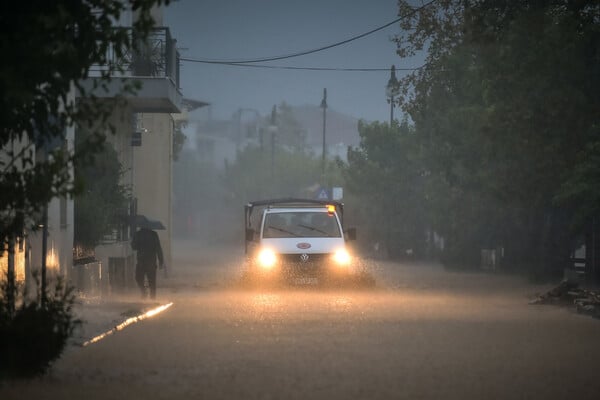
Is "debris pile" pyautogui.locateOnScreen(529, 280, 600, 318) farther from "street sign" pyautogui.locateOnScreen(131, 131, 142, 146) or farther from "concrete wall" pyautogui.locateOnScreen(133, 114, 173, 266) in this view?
"concrete wall" pyautogui.locateOnScreen(133, 114, 173, 266)

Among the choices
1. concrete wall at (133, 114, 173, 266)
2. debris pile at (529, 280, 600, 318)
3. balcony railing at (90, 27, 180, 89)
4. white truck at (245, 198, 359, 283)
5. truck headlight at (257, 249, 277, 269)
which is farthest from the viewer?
concrete wall at (133, 114, 173, 266)

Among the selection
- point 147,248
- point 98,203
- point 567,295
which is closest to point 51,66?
point 147,248

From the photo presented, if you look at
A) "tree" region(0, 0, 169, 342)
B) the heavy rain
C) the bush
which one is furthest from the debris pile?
"tree" region(0, 0, 169, 342)

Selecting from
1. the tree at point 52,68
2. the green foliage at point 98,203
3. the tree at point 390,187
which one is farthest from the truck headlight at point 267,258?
the tree at point 390,187

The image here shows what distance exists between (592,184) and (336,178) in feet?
199

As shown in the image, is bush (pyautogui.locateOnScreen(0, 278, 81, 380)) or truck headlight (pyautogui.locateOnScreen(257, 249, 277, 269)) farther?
truck headlight (pyautogui.locateOnScreen(257, 249, 277, 269))

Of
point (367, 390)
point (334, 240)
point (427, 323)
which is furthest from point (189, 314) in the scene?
point (367, 390)

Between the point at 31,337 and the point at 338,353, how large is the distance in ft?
14.4

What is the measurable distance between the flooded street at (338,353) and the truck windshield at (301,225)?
15.0 ft

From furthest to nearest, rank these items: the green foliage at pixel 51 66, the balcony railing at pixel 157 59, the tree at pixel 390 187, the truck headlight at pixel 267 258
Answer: the tree at pixel 390 187 → the balcony railing at pixel 157 59 → the truck headlight at pixel 267 258 → the green foliage at pixel 51 66

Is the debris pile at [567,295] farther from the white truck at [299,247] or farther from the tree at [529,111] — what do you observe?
the white truck at [299,247]

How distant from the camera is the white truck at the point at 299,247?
3069 centimetres

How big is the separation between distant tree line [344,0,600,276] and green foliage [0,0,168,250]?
18.1 meters

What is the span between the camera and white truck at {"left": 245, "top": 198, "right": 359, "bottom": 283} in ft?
101
